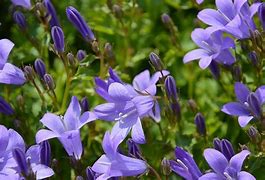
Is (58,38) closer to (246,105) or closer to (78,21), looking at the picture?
(78,21)

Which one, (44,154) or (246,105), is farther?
(246,105)

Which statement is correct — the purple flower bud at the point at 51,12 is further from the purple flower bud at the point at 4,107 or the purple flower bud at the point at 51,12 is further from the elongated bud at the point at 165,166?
the elongated bud at the point at 165,166

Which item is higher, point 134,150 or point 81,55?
point 81,55

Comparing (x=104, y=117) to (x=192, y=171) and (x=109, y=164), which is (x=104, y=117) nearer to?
(x=109, y=164)

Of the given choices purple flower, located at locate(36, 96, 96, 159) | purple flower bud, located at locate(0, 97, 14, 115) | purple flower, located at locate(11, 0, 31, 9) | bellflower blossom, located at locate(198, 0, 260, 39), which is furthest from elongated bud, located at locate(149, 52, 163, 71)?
purple flower, located at locate(11, 0, 31, 9)

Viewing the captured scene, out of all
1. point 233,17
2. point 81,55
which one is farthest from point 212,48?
point 81,55

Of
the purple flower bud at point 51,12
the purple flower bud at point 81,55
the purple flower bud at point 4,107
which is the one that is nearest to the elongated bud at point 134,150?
the purple flower bud at point 81,55
